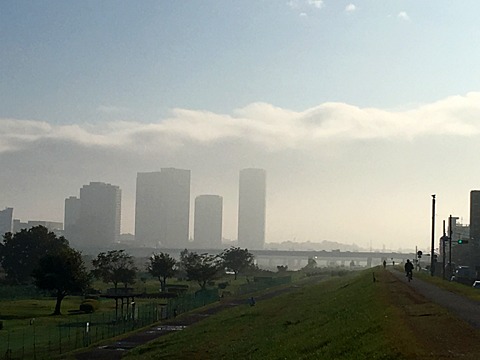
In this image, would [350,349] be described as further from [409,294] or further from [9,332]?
[9,332]

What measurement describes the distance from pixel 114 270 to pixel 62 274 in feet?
86.4

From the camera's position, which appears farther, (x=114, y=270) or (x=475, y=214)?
(x=475, y=214)

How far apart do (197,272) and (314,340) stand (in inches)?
3639

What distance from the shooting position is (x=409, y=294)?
46.4 metres

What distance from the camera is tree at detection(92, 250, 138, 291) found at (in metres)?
108

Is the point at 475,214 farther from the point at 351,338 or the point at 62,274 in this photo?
the point at 351,338

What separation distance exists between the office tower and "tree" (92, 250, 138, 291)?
62.1m

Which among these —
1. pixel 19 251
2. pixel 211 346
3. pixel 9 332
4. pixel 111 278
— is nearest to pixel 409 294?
pixel 211 346

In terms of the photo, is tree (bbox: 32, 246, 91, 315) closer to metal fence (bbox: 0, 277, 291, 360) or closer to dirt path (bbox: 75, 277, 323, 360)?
metal fence (bbox: 0, 277, 291, 360)

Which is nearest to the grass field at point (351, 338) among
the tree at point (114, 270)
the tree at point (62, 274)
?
the tree at point (62, 274)

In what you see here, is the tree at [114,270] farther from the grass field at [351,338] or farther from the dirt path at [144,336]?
the grass field at [351,338]

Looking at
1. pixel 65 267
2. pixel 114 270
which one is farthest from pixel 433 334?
pixel 114 270

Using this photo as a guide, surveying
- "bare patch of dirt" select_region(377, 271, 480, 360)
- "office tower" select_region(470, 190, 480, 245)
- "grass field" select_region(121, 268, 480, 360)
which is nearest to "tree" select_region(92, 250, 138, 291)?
"grass field" select_region(121, 268, 480, 360)

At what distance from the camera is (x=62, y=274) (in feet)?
272
